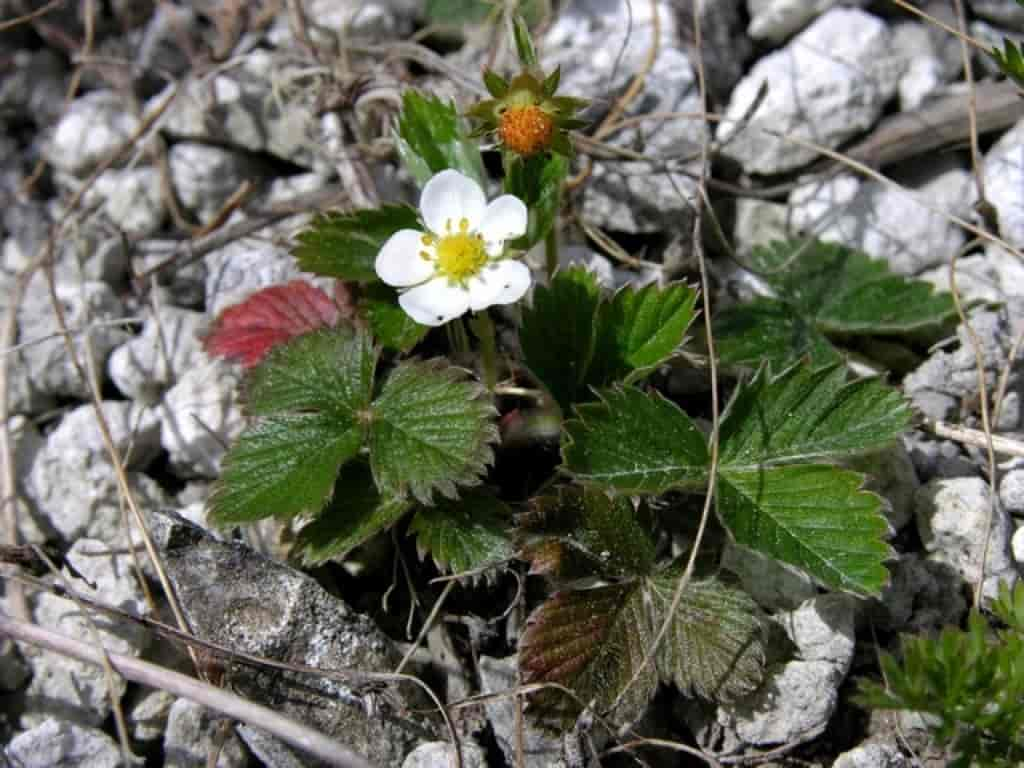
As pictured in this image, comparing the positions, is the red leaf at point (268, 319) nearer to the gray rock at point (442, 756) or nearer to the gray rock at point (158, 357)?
the gray rock at point (158, 357)

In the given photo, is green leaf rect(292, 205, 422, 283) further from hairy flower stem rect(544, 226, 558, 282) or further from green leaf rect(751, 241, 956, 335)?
green leaf rect(751, 241, 956, 335)

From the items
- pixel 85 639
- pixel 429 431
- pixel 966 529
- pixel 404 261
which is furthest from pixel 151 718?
pixel 966 529

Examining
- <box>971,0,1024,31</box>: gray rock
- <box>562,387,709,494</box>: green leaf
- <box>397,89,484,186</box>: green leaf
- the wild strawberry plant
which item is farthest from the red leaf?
<box>971,0,1024,31</box>: gray rock

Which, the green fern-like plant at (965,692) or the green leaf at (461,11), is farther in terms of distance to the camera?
the green leaf at (461,11)

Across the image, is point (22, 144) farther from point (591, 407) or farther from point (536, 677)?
point (536, 677)

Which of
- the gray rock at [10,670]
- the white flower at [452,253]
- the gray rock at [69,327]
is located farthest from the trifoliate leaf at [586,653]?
the gray rock at [69,327]

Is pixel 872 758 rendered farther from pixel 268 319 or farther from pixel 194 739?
pixel 268 319
